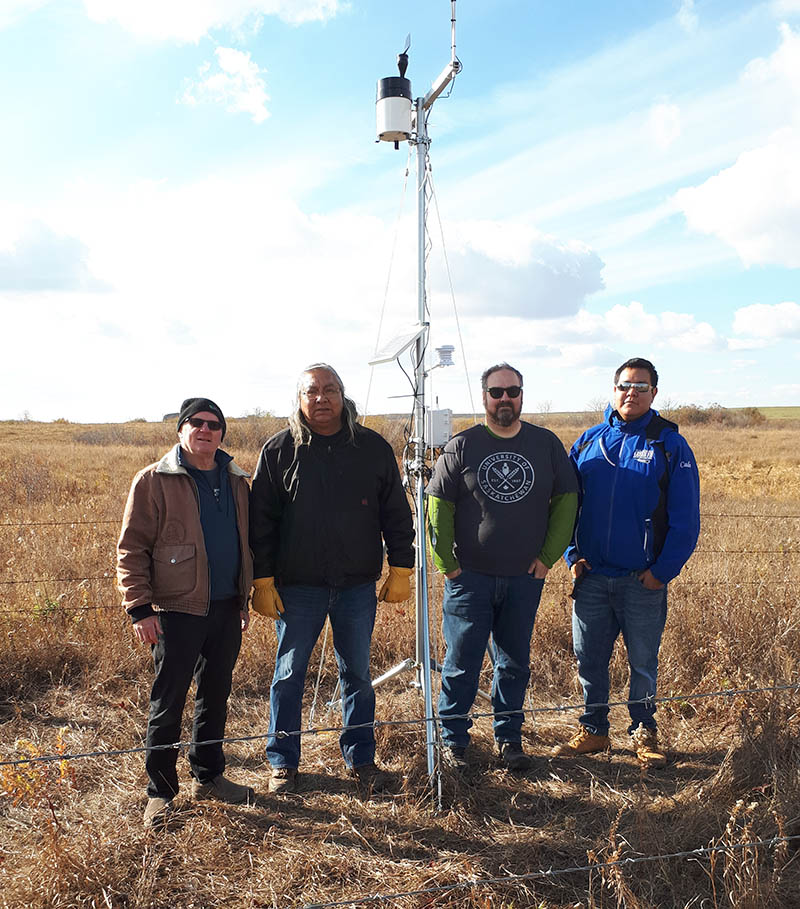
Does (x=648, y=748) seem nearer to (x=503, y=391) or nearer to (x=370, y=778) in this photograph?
(x=370, y=778)

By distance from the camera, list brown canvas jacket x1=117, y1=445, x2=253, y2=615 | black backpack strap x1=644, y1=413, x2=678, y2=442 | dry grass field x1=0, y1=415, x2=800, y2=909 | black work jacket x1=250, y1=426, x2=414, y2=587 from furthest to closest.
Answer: black backpack strap x1=644, y1=413, x2=678, y2=442, black work jacket x1=250, y1=426, x2=414, y2=587, brown canvas jacket x1=117, y1=445, x2=253, y2=615, dry grass field x1=0, y1=415, x2=800, y2=909

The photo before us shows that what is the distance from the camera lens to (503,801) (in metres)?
3.66

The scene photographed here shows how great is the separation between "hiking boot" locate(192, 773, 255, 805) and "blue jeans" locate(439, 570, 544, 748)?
1130 mm

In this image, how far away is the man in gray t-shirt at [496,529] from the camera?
3.73 m

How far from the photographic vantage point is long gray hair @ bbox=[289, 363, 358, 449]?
3.62 meters

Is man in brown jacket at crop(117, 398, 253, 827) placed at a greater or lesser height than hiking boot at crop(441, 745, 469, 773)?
greater

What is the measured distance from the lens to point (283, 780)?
12.2 feet

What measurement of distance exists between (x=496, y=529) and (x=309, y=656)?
47.1 inches

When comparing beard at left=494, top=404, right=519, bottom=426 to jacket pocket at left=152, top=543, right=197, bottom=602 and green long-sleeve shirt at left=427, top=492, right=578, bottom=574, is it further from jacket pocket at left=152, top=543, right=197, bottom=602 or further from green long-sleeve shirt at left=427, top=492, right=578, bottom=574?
jacket pocket at left=152, top=543, right=197, bottom=602

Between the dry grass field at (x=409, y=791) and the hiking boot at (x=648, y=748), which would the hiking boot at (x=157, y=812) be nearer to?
the dry grass field at (x=409, y=791)

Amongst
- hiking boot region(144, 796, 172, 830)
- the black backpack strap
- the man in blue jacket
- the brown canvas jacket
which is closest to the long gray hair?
the brown canvas jacket

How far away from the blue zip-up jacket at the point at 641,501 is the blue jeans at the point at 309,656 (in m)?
1.34

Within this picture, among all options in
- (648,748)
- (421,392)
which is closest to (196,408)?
(421,392)

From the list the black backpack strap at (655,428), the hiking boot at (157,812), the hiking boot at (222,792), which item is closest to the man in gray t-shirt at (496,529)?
the black backpack strap at (655,428)
